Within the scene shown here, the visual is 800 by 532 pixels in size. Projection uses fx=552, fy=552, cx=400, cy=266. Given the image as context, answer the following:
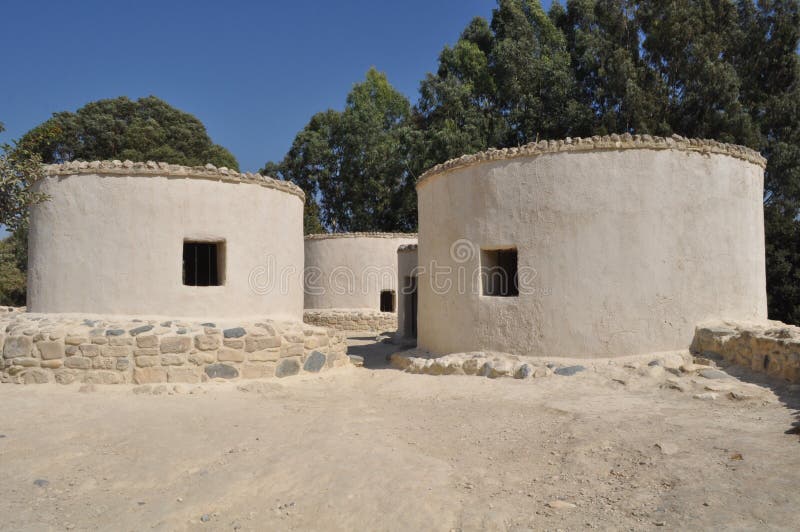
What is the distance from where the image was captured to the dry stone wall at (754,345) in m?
6.71

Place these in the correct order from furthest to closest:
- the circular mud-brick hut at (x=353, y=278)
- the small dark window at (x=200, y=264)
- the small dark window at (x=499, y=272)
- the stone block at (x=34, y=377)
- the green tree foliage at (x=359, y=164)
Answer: the green tree foliage at (x=359, y=164)
the circular mud-brick hut at (x=353, y=278)
the small dark window at (x=200, y=264)
the small dark window at (x=499, y=272)
the stone block at (x=34, y=377)

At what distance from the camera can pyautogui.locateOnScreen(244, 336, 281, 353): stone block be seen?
330 inches

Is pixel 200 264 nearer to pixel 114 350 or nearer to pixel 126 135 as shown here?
pixel 114 350

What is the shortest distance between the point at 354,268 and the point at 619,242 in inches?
495

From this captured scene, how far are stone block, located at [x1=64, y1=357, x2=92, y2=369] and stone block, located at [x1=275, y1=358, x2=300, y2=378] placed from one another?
2607mm

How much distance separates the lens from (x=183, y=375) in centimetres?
796

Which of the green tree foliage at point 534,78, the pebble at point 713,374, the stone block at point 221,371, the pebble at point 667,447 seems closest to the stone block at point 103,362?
the stone block at point 221,371

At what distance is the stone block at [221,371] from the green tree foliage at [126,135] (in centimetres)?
1981

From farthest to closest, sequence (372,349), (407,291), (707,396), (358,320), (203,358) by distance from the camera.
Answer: (358,320)
(407,291)
(372,349)
(203,358)
(707,396)

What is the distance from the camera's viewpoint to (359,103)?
31594 mm

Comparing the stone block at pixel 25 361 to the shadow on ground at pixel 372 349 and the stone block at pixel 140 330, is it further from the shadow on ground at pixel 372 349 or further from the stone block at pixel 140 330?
the shadow on ground at pixel 372 349

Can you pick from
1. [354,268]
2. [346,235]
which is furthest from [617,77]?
[354,268]

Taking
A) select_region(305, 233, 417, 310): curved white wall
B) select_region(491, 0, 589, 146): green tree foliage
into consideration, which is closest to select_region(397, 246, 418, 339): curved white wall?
select_region(305, 233, 417, 310): curved white wall

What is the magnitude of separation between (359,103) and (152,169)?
80.3ft
